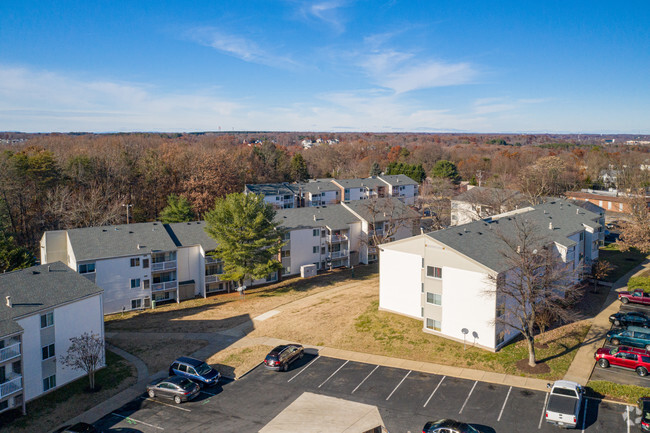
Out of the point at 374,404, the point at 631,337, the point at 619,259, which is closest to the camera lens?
the point at 374,404

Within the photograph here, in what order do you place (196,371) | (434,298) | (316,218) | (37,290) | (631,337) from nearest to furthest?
(196,371), (37,290), (631,337), (434,298), (316,218)

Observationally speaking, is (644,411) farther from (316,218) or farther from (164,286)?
(164,286)

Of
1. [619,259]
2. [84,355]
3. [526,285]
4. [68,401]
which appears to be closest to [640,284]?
[619,259]

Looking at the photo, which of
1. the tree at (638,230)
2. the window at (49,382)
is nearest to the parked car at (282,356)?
the window at (49,382)

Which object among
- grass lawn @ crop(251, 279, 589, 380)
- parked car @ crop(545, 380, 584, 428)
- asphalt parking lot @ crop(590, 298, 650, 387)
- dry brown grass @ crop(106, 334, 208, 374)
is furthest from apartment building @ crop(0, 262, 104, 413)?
asphalt parking lot @ crop(590, 298, 650, 387)

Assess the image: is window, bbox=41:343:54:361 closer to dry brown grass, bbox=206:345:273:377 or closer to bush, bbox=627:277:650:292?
dry brown grass, bbox=206:345:273:377

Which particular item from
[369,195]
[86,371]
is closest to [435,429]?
[86,371]

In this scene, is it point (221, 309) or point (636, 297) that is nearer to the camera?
point (636, 297)

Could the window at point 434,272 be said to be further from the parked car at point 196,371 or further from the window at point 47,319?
the window at point 47,319
